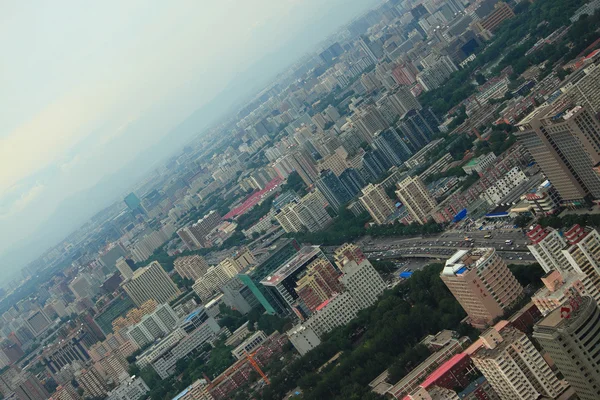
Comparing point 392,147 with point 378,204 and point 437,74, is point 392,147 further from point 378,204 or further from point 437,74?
point 437,74

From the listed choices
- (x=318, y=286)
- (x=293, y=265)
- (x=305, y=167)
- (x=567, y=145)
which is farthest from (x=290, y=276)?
(x=305, y=167)

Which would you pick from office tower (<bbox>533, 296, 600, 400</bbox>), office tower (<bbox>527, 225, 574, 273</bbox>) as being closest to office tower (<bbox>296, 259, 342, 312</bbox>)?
office tower (<bbox>527, 225, 574, 273</bbox>)

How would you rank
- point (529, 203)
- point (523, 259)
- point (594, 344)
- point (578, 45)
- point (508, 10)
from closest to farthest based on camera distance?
point (594, 344)
point (523, 259)
point (529, 203)
point (578, 45)
point (508, 10)

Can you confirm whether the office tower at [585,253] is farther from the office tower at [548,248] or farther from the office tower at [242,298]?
the office tower at [242,298]

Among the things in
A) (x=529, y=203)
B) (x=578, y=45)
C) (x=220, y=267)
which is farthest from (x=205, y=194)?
(x=529, y=203)

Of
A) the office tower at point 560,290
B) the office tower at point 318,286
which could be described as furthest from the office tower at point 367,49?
the office tower at point 560,290

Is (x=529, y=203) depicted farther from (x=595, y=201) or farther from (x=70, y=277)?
(x=70, y=277)
